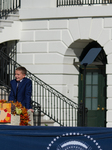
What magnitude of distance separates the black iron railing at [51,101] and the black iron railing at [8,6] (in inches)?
75.7

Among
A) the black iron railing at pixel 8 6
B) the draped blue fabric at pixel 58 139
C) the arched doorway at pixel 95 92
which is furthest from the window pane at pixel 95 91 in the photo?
the draped blue fabric at pixel 58 139

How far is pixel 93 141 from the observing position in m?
7.38

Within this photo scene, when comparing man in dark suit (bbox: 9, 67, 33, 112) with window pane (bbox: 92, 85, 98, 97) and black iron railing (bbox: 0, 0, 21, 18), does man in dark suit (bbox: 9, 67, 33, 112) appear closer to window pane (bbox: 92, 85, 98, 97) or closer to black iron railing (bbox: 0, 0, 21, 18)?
black iron railing (bbox: 0, 0, 21, 18)

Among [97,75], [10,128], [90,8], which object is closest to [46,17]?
[90,8]

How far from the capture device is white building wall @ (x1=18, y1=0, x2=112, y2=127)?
53.2 feet

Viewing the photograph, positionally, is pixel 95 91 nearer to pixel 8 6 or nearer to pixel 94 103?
pixel 94 103

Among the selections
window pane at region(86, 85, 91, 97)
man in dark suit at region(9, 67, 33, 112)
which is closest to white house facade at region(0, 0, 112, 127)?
window pane at region(86, 85, 91, 97)

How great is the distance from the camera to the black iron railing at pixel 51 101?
16.2 metres

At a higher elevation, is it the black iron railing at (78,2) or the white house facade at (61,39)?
the black iron railing at (78,2)

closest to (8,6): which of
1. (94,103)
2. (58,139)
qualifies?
(94,103)

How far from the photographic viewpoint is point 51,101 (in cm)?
1620

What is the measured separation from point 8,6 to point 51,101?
13.2 ft

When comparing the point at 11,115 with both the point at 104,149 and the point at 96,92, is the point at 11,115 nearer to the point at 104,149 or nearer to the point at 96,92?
the point at 104,149

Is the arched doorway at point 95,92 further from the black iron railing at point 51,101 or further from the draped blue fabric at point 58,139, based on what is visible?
the draped blue fabric at point 58,139
